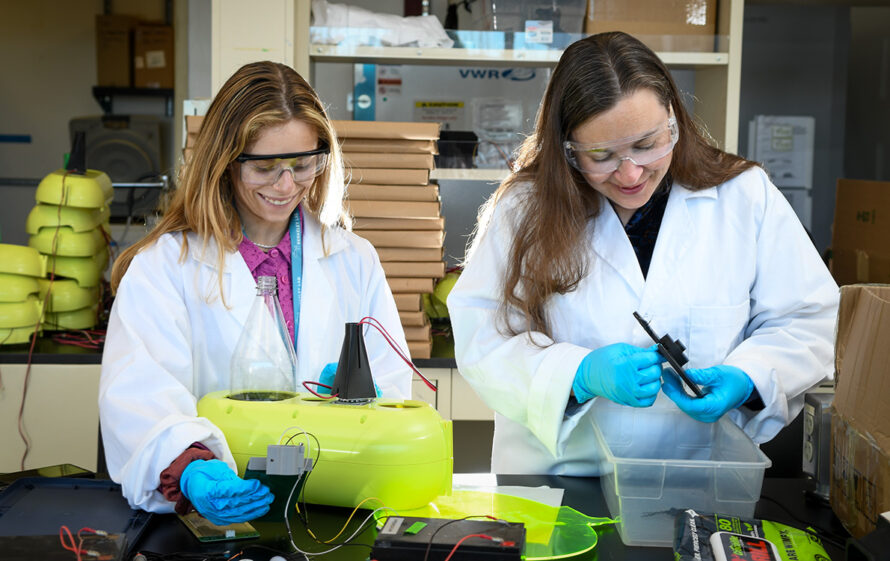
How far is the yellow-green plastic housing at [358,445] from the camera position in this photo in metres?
1.15

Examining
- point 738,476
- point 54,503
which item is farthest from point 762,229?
point 54,503

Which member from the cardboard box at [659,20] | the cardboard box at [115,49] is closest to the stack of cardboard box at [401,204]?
the cardboard box at [659,20]

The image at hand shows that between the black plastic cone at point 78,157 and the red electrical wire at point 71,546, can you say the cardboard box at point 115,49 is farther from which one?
the red electrical wire at point 71,546

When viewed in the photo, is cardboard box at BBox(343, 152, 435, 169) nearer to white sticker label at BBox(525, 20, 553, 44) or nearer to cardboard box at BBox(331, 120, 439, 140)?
cardboard box at BBox(331, 120, 439, 140)

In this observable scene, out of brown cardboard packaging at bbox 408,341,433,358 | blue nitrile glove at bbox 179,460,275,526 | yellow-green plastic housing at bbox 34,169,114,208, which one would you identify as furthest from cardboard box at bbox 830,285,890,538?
yellow-green plastic housing at bbox 34,169,114,208

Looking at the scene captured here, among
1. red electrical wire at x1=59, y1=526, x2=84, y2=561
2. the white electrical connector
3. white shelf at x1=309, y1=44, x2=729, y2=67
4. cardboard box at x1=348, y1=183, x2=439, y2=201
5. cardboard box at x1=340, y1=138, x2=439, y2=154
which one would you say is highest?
white shelf at x1=309, y1=44, x2=729, y2=67

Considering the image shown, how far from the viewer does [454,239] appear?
3268 mm

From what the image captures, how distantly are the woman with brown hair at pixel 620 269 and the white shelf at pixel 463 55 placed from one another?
1.07 meters

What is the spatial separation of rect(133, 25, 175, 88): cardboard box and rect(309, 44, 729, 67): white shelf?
3.40m

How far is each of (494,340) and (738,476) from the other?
0.51 metres

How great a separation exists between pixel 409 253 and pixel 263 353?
1.26m

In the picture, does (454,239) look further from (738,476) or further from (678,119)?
(738,476)

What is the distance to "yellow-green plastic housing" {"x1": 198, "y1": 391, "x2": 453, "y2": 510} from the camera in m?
1.15

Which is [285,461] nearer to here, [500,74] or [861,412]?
[861,412]
